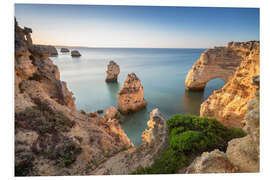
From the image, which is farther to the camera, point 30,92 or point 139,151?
point 30,92

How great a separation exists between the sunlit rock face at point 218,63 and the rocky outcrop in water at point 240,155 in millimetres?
15725

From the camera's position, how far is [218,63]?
1769cm

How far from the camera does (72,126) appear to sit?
592 centimetres

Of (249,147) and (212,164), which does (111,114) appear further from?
(249,147)

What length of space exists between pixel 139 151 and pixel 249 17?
20.7ft

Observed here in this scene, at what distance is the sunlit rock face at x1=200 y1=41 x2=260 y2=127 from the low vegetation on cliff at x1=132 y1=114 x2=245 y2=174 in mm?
3542

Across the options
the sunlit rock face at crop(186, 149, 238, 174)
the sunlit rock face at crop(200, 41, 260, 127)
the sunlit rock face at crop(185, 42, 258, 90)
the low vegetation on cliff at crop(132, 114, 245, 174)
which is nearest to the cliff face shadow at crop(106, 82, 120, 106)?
the sunlit rock face at crop(185, 42, 258, 90)

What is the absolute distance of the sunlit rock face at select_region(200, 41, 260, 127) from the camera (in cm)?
705

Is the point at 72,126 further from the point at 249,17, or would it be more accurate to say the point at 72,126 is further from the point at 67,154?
the point at 249,17

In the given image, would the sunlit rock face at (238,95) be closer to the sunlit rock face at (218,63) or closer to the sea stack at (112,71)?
the sunlit rock face at (218,63)

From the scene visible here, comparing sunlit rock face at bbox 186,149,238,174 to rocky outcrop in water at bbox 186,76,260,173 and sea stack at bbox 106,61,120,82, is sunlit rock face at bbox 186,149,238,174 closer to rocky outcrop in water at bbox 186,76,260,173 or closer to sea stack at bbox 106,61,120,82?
rocky outcrop in water at bbox 186,76,260,173

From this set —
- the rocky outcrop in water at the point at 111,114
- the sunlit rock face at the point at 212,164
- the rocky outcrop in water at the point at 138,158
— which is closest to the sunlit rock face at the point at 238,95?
the sunlit rock face at the point at 212,164
